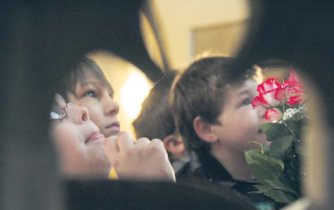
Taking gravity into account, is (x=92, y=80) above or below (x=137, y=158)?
above

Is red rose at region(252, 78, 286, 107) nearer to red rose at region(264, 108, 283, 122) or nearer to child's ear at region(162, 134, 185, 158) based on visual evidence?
red rose at region(264, 108, 283, 122)

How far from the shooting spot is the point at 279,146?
117cm

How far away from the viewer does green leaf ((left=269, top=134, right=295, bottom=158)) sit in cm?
112

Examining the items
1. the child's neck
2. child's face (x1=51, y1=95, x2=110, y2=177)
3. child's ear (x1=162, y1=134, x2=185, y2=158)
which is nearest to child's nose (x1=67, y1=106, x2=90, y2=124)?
child's face (x1=51, y1=95, x2=110, y2=177)

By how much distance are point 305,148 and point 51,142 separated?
0.37 meters

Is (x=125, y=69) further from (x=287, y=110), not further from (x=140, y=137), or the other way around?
(x=287, y=110)

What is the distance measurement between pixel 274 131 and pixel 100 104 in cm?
32

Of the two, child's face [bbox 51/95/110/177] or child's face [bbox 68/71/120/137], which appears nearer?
child's face [bbox 51/95/110/177]

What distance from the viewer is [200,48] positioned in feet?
3.60

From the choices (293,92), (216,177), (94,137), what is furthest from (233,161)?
(94,137)

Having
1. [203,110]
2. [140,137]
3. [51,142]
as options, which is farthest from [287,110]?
[51,142]

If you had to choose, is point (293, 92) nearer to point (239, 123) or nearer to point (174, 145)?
point (239, 123)

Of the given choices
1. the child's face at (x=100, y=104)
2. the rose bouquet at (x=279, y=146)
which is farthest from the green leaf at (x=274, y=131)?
the child's face at (x=100, y=104)

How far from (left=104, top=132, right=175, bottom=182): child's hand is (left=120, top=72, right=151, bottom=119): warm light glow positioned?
0.04 metres
